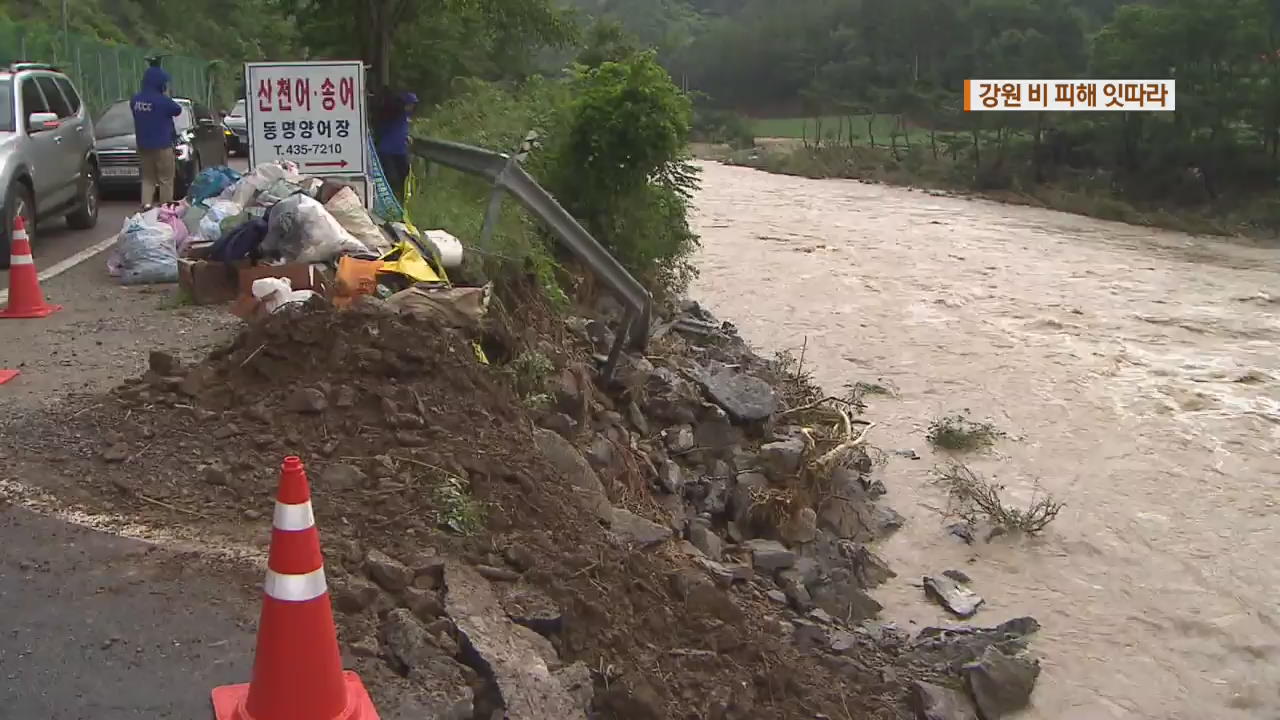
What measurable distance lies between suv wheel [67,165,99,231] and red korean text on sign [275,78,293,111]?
4.10m

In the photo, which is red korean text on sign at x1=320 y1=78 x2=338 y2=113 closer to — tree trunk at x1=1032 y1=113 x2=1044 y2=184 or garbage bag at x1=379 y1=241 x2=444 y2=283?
garbage bag at x1=379 y1=241 x2=444 y2=283

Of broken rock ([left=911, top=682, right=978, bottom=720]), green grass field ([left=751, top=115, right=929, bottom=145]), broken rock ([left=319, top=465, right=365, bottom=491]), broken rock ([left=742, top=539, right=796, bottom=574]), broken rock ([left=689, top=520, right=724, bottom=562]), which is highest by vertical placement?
green grass field ([left=751, top=115, right=929, bottom=145])

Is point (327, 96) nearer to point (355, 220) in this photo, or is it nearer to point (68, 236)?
point (355, 220)

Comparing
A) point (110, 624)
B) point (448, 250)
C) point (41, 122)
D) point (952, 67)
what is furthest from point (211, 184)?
point (952, 67)

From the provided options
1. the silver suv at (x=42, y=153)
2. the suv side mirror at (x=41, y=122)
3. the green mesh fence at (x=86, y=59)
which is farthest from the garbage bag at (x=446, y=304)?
the green mesh fence at (x=86, y=59)

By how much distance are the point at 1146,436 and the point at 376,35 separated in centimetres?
1110

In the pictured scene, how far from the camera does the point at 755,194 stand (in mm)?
39750

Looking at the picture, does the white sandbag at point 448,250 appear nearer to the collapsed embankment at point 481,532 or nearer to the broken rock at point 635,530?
the collapsed embankment at point 481,532

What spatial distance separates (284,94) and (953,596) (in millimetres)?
A: 6644

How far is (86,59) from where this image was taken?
3003cm

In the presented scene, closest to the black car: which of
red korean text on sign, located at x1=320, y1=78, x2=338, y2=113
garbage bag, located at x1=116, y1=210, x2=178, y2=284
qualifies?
garbage bag, located at x1=116, y1=210, x2=178, y2=284

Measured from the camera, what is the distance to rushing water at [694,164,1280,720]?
8562 mm

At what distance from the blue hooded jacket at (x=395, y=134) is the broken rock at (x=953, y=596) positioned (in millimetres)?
6938

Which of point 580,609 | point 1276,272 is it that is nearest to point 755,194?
point 1276,272
